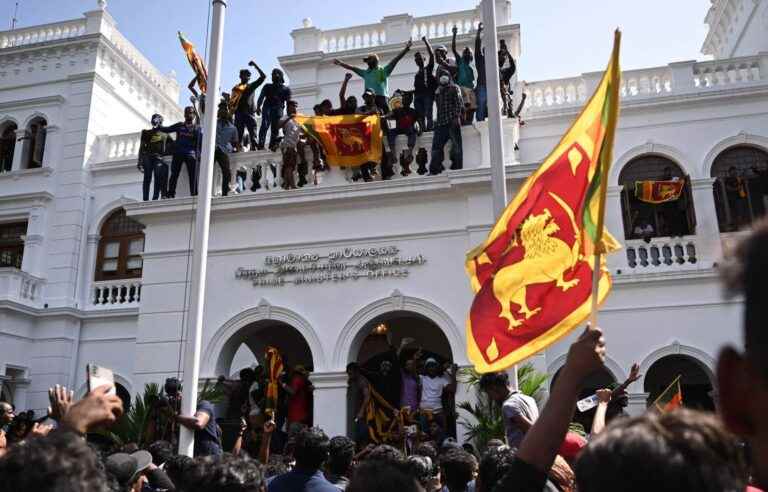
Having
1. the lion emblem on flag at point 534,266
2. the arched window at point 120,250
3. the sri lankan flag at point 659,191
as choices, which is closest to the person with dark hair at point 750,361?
the lion emblem on flag at point 534,266

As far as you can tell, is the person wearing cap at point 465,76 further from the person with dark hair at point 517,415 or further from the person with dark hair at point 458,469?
the person with dark hair at point 458,469

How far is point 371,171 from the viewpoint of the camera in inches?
448

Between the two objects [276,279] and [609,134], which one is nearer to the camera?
[609,134]

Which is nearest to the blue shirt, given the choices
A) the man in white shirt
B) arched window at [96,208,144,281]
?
the man in white shirt

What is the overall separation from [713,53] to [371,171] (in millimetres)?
15070

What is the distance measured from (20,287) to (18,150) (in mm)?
4433

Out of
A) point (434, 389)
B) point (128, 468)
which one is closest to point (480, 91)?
point (434, 389)

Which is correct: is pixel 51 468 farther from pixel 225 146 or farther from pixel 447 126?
pixel 225 146

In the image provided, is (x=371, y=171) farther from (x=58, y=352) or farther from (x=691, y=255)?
(x=58, y=352)

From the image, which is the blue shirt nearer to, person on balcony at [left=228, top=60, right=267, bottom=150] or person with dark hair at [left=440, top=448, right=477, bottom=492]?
person with dark hair at [left=440, top=448, right=477, bottom=492]

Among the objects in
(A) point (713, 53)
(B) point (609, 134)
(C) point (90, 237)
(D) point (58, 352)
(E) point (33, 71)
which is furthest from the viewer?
(A) point (713, 53)

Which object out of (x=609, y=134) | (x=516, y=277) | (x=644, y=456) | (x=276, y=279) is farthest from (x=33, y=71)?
(x=644, y=456)

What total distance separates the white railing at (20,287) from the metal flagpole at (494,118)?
44.0 feet

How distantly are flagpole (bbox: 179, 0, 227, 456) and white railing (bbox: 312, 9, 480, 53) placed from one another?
8912 mm
